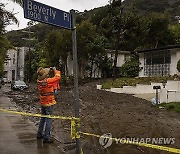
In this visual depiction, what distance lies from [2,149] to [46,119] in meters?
1.27

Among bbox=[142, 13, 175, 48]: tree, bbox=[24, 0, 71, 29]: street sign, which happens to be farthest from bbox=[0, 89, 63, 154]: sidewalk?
bbox=[142, 13, 175, 48]: tree

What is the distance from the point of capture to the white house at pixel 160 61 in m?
27.4

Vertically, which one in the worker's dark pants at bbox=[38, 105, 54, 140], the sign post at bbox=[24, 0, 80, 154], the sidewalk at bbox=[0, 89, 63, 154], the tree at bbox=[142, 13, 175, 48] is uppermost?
the tree at bbox=[142, 13, 175, 48]

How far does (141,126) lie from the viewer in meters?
10.9

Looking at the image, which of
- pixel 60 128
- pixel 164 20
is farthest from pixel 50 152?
pixel 164 20

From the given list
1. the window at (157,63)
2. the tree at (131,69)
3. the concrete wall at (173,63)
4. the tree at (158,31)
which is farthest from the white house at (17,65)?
the concrete wall at (173,63)

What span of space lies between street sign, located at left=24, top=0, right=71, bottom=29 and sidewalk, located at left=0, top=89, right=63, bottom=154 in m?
2.80

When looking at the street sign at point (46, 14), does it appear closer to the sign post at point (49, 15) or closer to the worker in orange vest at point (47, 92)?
the sign post at point (49, 15)

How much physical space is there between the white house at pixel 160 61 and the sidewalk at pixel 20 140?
1865 cm

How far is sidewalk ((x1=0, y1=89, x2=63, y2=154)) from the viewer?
689 centimetres

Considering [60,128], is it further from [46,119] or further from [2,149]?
[2,149]

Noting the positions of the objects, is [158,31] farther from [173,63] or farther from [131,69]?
[173,63]

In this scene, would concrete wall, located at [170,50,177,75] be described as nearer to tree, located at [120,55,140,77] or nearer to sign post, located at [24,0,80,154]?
tree, located at [120,55,140,77]

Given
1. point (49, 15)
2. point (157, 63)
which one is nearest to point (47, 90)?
point (49, 15)
